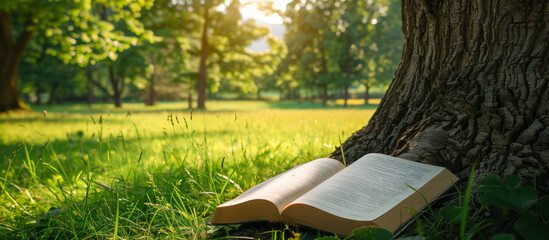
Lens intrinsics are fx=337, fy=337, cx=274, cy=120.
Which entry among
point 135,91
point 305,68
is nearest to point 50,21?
point 305,68

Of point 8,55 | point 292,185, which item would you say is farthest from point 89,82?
point 292,185

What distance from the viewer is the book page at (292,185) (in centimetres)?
127

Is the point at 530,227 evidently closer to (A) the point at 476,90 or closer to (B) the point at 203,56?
(A) the point at 476,90

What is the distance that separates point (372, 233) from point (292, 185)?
48 centimetres

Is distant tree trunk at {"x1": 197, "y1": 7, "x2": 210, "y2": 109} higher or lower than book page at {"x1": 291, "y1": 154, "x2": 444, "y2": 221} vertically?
higher

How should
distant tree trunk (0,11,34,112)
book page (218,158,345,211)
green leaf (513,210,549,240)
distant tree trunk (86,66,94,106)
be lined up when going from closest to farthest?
1. green leaf (513,210,549,240)
2. book page (218,158,345,211)
3. distant tree trunk (0,11,34,112)
4. distant tree trunk (86,66,94,106)

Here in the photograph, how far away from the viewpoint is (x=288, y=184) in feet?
4.56

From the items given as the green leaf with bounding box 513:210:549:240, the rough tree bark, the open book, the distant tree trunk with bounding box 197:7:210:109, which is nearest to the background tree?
the distant tree trunk with bounding box 197:7:210:109

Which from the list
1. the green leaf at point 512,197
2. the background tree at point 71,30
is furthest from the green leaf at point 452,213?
the background tree at point 71,30

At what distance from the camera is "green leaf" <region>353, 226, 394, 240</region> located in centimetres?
94

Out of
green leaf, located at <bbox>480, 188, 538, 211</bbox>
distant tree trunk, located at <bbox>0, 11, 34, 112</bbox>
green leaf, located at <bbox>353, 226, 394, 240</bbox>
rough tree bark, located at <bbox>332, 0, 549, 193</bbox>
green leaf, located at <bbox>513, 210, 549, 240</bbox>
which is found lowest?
green leaf, located at <bbox>353, 226, 394, 240</bbox>

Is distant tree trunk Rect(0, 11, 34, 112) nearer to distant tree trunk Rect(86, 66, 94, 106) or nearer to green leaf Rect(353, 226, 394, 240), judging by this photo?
distant tree trunk Rect(86, 66, 94, 106)

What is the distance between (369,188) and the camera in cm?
122

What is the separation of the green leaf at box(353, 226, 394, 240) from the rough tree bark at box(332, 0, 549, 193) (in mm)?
634
